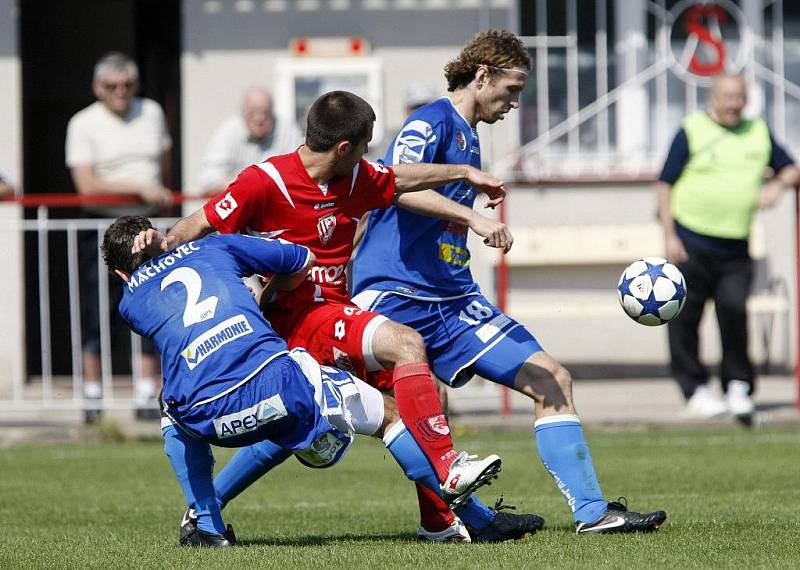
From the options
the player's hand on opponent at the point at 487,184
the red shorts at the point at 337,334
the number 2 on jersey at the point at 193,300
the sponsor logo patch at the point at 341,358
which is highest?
the player's hand on opponent at the point at 487,184

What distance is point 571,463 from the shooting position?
6.61 m

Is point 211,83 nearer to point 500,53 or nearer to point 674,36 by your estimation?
point 674,36

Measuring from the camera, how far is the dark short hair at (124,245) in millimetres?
6262

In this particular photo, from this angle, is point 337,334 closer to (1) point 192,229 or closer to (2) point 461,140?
(1) point 192,229

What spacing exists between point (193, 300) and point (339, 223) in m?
0.81

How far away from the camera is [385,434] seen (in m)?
6.32

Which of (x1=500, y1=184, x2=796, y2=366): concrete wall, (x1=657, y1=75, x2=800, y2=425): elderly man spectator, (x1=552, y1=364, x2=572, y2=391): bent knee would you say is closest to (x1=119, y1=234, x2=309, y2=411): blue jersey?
(x1=552, y1=364, x2=572, y2=391): bent knee

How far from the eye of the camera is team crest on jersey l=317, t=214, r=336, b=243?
256 inches

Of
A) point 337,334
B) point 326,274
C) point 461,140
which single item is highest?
point 461,140

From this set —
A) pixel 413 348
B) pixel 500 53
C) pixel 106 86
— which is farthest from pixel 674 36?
pixel 413 348

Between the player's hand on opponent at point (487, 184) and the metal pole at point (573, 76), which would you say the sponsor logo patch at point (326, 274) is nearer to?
the player's hand on opponent at point (487, 184)

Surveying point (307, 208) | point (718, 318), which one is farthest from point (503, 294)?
point (307, 208)

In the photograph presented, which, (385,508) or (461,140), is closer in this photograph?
(461,140)

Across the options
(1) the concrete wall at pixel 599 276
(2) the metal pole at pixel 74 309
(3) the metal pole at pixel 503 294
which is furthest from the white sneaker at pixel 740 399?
(2) the metal pole at pixel 74 309
